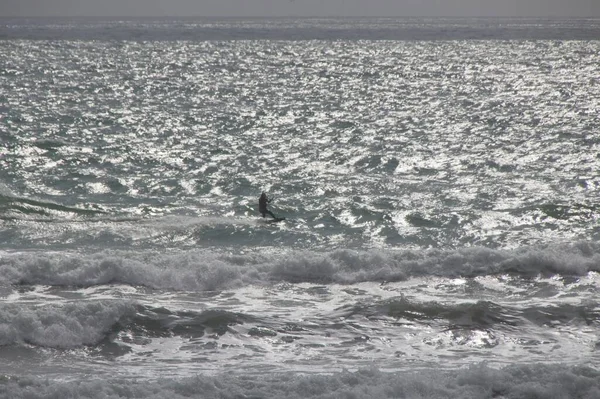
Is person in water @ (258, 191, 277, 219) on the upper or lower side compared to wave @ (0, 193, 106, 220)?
upper

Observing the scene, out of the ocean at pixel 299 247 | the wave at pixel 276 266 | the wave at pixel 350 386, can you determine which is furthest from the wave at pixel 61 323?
the wave at pixel 276 266

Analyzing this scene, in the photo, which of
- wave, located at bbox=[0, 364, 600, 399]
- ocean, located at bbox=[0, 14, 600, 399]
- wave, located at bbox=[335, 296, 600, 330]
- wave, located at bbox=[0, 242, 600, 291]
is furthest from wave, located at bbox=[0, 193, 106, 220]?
wave, located at bbox=[0, 364, 600, 399]

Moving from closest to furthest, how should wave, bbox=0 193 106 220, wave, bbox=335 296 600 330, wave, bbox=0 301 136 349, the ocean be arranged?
the ocean < wave, bbox=0 301 136 349 < wave, bbox=335 296 600 330 < wave, bbox=0 193 106 220

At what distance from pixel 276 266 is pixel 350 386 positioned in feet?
22.4

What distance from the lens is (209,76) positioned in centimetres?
6338

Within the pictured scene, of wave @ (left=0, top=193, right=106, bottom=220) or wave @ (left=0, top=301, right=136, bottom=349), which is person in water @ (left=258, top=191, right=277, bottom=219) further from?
wave @ (left=0, top=301, right=136, bottom=349)

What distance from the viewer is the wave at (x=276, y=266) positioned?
19.8m

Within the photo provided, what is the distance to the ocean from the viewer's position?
15.1m

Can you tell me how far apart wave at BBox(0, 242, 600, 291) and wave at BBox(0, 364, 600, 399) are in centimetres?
565

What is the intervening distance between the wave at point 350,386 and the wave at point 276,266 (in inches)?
222

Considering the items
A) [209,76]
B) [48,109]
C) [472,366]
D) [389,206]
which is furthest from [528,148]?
[209,76]

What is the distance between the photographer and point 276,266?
67.3 ft

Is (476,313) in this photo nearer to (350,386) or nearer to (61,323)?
(350,386)

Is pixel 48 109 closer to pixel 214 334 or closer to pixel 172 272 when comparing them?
pixel 172 272
